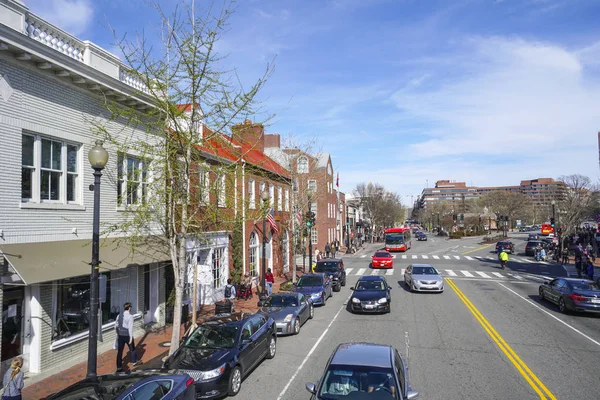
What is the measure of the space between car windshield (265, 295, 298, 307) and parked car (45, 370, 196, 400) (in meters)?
8.46

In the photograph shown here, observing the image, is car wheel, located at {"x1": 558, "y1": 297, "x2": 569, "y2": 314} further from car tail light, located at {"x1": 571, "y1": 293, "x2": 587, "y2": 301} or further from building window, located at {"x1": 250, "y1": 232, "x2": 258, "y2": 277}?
building window, located at {"x1": 250, "y1": 232, "x2": 258, "y2": 277}

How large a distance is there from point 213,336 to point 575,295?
578 inches

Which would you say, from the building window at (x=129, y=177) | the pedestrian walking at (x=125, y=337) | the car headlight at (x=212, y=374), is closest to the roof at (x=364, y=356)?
the car headlight at (x=212, y=374)

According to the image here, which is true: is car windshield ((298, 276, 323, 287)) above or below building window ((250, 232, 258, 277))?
below

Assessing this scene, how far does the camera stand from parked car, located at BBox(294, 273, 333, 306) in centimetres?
1973

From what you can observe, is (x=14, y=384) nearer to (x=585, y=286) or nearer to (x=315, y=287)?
(x=315, y=287)

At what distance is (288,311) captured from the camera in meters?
15.1

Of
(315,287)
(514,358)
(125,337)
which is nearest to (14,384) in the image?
(125,337)

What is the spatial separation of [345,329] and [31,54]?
12795 millimetres

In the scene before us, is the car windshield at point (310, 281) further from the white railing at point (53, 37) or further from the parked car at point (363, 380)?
the white railing at point (53, 37)

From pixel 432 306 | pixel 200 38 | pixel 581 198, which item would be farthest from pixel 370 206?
pixel 200 38

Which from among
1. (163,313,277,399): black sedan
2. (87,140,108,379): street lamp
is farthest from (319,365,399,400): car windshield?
(87,140,108,379): street lamp

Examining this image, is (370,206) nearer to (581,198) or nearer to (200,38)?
(581,198)

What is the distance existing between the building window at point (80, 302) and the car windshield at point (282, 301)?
5.12 m
